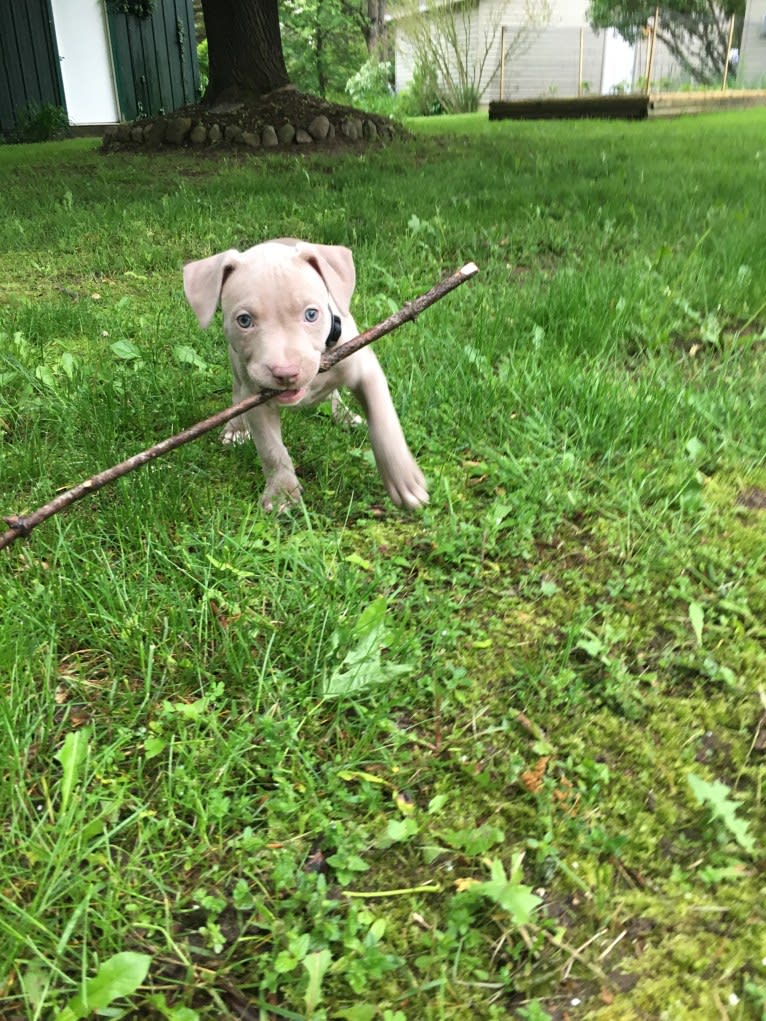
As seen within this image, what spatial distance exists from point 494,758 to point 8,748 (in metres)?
1.00

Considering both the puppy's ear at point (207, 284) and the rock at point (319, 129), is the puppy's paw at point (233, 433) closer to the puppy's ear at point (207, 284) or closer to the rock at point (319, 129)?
the puppy's ear at point (207, 284)

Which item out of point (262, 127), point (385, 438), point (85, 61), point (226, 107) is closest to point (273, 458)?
point (385, 438)

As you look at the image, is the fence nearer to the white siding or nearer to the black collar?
the white siding

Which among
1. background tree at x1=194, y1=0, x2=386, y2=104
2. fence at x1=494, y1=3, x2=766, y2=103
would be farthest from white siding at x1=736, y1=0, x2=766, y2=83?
background tree at x1=194, y1=0, x2=386, y2=104

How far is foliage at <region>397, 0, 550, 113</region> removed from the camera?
21.4 meters

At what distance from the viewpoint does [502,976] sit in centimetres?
128

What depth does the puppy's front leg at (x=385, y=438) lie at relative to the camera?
245 centimetres

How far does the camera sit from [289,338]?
6.98ft

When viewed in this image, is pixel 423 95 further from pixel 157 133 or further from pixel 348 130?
pixel 157 133

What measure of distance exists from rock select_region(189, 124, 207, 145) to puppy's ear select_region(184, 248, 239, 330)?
8.69m

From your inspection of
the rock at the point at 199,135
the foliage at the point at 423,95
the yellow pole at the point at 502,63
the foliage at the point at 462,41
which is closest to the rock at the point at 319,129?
the rock at the point at 199,135

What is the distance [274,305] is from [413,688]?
3.66ft

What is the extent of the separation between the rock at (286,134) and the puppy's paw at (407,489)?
28.3 feet

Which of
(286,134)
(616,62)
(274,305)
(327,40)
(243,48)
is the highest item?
(327,40)
